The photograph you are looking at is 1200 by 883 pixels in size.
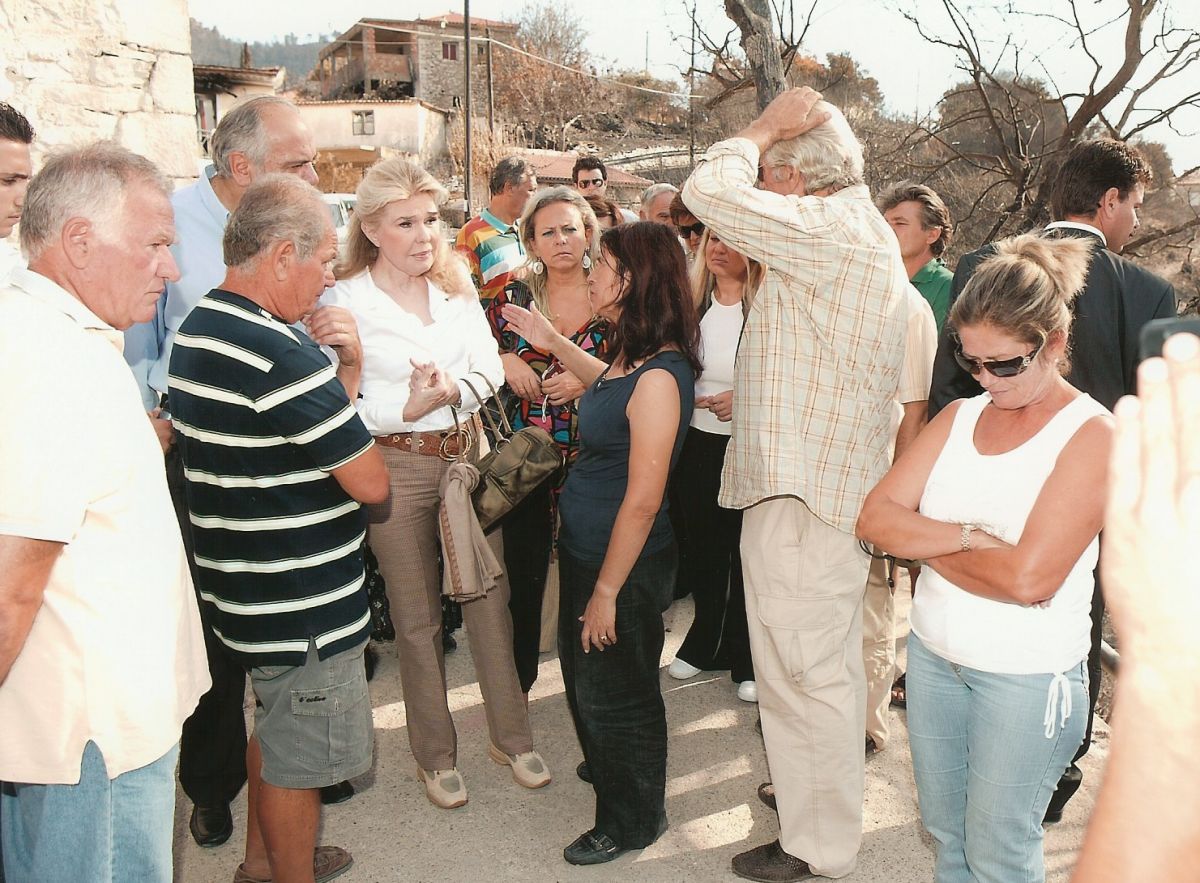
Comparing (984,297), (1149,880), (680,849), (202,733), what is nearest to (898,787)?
(680,849)

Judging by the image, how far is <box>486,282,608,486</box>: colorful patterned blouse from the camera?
141 inches

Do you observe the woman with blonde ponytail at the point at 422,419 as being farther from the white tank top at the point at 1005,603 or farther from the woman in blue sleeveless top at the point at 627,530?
the white tank top at the point at 1005,603

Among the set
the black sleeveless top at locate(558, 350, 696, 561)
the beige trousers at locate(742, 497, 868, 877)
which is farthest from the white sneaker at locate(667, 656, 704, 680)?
the black sleeveless top at locate(558, 350, 696, 561)

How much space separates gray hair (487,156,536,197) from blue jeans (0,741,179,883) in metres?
4.25

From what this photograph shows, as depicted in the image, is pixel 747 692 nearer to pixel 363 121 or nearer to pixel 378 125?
pixel 378 125

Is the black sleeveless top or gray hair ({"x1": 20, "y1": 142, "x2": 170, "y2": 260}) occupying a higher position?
gray hair ({"x1": 20, "y1": 142, "x2": 170, "y2": 260})

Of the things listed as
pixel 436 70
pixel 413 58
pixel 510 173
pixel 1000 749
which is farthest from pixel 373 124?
pixel 1000 749

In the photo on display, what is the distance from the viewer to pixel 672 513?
4.43m

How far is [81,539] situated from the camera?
1635mm

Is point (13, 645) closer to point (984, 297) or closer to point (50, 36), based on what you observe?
point (984, 297)

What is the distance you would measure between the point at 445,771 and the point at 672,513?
1.70 meters

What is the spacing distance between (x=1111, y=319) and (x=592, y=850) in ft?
7.45

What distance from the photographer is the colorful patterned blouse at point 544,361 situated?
3.58 metres

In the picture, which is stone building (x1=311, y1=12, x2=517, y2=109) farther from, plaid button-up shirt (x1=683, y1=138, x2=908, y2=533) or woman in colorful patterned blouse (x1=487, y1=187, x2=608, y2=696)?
plaid button-up shirt (x1=683, y1=138, x2=908, y2=533)
